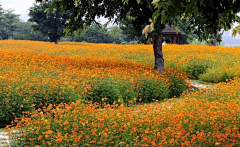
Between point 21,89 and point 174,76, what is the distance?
7040 mm

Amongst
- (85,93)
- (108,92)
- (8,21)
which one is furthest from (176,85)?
(8,21)

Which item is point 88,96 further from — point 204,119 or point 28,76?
point 204,119

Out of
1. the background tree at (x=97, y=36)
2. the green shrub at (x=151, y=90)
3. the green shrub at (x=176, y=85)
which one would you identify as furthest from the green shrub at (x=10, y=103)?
the background tree at (x=97, y=36)

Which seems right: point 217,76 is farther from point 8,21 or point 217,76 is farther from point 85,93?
point 8,21

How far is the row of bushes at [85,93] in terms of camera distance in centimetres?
880

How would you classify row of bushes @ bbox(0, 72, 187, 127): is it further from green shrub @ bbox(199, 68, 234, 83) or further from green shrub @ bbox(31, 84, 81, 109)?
green shrub @ bbox(199, 68, 234, 83)

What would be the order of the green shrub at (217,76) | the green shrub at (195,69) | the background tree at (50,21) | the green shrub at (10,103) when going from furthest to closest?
the background tree at (50,21)
the green shrub at (195,69)
the green shrub at (217,76)
the green shrub at (10,103)

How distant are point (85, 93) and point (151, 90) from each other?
2.99 m

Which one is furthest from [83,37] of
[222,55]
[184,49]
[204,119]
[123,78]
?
[204,119]

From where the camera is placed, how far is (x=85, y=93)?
1023 centimetres

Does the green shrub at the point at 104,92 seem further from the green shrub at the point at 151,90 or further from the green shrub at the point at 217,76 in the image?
the green shrub at the point at 217,76

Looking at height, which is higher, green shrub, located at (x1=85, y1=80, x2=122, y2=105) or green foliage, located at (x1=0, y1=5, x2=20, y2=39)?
green foliage, located at (x1=0, y1=5, x2=20, y2=39)

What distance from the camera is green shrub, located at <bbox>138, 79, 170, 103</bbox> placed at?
12.2 metres

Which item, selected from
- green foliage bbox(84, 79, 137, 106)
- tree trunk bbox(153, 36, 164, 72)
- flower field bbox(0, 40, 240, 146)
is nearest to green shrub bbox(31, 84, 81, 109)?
flower field bbox(0, 40, 240, 146)
